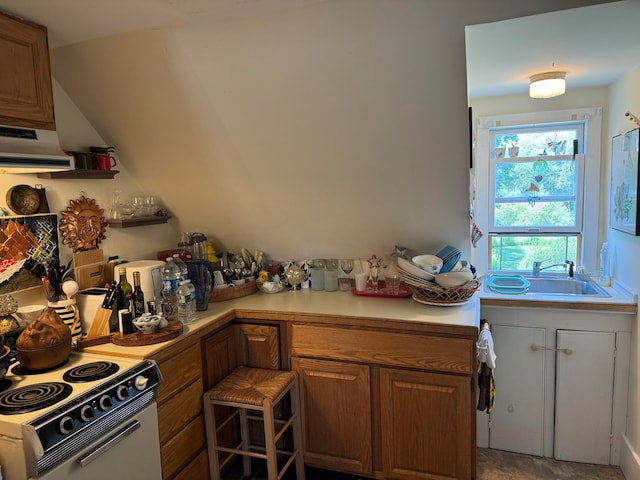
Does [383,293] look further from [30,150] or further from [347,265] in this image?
[30,150]

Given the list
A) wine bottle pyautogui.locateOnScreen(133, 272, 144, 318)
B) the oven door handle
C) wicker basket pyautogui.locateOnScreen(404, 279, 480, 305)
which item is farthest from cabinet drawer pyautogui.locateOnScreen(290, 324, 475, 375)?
the oven door handle

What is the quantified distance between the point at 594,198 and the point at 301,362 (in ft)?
7.65

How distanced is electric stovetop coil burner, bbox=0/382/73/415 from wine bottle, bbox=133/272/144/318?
51cm

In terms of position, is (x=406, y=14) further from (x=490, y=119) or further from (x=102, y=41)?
(x=490, y=119)

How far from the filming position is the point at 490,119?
Answer: 3.22 m

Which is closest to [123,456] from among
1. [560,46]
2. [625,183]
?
[560,46]

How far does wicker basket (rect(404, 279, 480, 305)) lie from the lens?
2.21 m

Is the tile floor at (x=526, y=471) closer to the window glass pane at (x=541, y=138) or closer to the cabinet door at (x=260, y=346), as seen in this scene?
the cabinet door at (x=260, y=346)

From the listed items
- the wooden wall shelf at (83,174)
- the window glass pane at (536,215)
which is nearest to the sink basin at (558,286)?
A: the window glass pane at (536,215)

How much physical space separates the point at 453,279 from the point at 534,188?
149cm

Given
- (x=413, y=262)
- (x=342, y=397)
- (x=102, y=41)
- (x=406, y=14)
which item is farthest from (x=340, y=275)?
(x=102, y=41)

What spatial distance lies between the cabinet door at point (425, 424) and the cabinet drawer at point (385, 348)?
0.06 metres

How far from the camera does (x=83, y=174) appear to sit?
2.24 meters

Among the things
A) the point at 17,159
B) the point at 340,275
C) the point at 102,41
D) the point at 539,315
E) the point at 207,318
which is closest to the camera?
the point at 17,159
